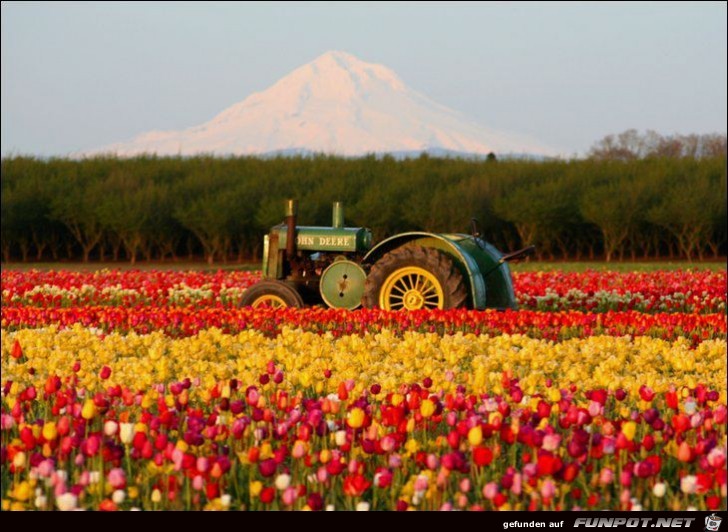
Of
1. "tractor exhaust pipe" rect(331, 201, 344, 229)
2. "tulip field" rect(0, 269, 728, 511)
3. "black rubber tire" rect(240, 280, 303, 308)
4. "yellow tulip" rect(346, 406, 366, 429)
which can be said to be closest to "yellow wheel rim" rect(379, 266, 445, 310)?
"tulip field" rect(0, 269, 728, 511)

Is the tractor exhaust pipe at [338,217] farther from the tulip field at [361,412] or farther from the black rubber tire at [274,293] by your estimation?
the tulip field at [361,412]

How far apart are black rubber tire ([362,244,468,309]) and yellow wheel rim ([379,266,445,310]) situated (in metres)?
0.05

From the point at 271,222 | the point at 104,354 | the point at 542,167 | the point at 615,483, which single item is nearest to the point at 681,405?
the point at 615,483

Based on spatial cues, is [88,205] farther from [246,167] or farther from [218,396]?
[218,396]

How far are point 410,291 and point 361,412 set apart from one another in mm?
7165

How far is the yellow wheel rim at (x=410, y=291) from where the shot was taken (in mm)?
12141

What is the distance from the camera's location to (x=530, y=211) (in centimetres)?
3603

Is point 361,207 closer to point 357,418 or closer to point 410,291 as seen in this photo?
point 410,291

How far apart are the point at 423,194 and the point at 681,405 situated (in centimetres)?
3026

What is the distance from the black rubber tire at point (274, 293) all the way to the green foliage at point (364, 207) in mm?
21954
